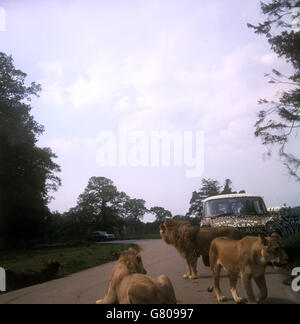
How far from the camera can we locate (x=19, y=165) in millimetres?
31375

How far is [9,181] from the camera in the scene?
30.3 metres

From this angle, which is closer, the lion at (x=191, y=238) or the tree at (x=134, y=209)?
the lion at (x=191, y=238)

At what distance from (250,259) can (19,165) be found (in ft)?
97.2

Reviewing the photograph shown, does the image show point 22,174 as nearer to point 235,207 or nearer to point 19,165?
point 19,165

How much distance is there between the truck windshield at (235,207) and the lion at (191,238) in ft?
9.55

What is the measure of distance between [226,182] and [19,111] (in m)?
29.9

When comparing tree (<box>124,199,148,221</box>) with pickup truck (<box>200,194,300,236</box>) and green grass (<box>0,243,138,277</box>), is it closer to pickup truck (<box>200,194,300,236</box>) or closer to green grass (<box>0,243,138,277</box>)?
green grass (<box>0,243,138,277</box>)

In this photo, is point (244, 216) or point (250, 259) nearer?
point (250, 259)

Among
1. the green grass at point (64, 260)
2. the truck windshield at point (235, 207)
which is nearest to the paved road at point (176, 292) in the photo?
the green grass at point (64, 260)

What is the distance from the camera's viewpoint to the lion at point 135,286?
3.65 meters

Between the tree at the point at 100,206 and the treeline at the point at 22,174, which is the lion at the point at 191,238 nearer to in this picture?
the treeline at the point at 22,174

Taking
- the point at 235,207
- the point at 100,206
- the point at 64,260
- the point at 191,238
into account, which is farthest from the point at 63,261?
the point at 100,206
